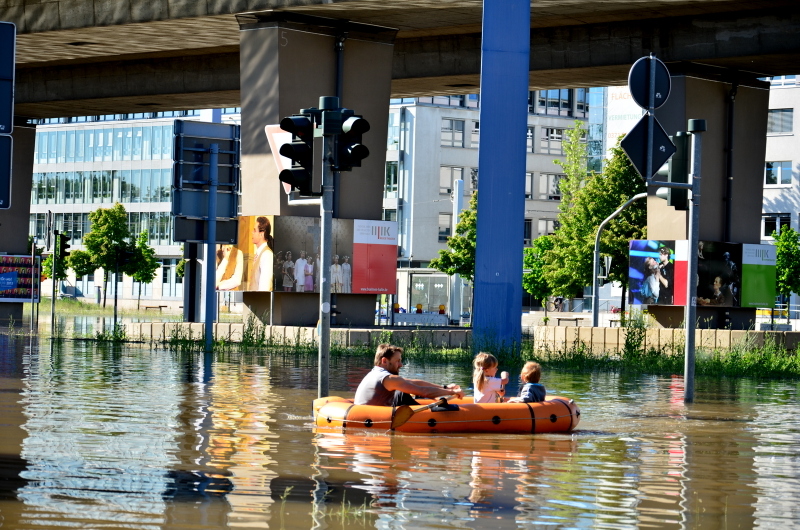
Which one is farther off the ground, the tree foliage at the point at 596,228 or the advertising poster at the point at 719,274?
the tree foliage at the point at 596,228

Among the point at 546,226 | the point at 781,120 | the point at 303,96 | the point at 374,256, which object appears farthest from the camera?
the point at 546,226

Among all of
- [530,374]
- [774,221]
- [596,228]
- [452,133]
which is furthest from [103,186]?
[530,374]

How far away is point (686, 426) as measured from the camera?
14.4 metres

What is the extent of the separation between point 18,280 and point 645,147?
33.4 m

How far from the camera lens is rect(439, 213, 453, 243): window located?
90.6m

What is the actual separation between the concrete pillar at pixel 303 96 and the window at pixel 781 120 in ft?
150

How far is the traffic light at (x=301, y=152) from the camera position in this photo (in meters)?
13.9

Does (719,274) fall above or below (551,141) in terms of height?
below

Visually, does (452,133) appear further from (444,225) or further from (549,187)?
(549,187)

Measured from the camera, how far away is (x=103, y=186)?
100062 millimetres

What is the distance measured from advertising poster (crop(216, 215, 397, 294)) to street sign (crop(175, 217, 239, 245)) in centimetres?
433

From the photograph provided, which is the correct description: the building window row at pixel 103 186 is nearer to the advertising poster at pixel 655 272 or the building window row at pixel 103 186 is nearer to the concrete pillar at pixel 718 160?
the advertising poster at pixel 655 272

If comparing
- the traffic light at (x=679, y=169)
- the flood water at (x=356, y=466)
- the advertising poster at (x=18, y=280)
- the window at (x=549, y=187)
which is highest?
the window at (x=549, y=187)

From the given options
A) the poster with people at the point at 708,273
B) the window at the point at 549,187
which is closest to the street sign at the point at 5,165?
the poster with people at the point at 708,273
